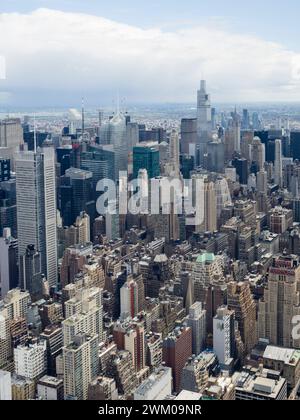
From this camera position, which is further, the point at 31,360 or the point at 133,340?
the point at 133,340

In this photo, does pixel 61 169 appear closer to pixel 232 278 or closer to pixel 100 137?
pixel 100 137

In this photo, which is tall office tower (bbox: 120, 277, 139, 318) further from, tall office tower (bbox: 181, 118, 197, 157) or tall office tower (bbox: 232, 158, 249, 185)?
tall office tower (bbox: 232, 158, 249, 185)

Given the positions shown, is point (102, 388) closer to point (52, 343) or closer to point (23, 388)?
point (23, 388)

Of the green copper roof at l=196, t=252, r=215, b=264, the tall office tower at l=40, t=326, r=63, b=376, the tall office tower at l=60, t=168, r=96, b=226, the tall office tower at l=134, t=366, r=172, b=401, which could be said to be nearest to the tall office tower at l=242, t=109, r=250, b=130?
the green copper roof at l=196, t=252, r=215, b=264

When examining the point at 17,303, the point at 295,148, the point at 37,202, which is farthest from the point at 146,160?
the point at 17,303

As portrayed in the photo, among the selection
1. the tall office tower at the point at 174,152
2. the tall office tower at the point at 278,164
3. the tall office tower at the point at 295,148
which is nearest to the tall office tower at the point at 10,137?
the tall office tower at the point at 174,152
